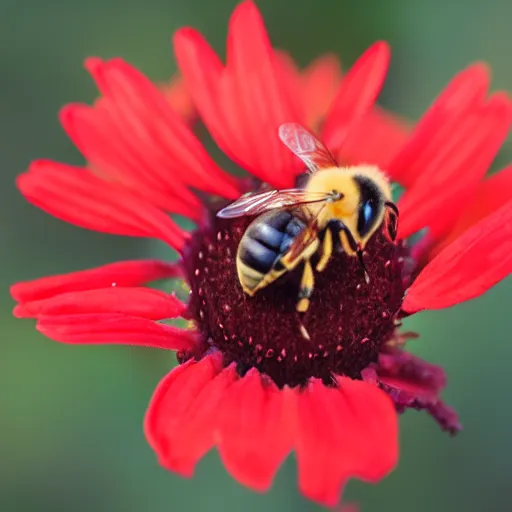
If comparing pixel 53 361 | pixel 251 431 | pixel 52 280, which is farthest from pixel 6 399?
pixel 251 431

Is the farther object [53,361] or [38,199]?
[53,361]

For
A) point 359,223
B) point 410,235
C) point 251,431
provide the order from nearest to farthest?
point 251,431, point 359,223, point 410,235

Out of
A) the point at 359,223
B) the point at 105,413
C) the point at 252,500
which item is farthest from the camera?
the point at 105,413

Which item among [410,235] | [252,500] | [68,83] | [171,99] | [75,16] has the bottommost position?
[252,500]

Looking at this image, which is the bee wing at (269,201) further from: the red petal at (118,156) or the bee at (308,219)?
the red petal at (118,156)

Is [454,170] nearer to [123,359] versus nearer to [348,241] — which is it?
[348,241]

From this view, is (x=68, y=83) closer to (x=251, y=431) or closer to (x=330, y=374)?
(x=330, y=374)

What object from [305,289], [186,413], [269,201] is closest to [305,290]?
[305,289]

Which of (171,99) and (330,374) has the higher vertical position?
(171,99)
